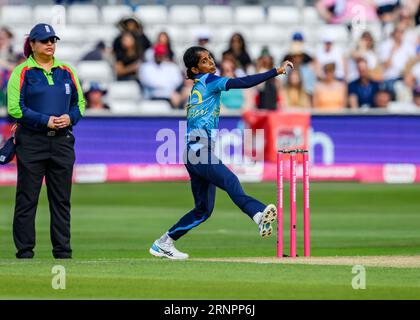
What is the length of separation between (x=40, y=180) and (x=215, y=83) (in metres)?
2.08

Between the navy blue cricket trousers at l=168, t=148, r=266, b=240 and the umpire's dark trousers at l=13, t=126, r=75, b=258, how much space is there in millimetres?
1116

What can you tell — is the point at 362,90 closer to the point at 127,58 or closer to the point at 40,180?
the point at 127,58

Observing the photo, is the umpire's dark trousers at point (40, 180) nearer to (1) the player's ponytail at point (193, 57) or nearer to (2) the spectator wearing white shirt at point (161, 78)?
(1) the player's ponytail at point (193, 57)

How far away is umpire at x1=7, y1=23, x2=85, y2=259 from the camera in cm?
1230

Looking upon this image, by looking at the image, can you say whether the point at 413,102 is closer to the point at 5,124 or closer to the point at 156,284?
the point at 5,124

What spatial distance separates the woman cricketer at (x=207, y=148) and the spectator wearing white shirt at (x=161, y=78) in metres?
12.7

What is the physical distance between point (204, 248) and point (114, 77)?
37.8 feet

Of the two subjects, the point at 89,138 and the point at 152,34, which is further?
the point at 152,34

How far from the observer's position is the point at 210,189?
12.2 meters

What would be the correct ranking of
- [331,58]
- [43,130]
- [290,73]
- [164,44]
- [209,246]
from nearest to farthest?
1. [43,130]
2. [209,246]
3. [164,44]
4. [290,73]
5. [331,58]

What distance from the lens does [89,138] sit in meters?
23.6

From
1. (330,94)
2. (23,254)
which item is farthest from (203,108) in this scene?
(330,94)

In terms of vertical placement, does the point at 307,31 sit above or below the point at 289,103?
above

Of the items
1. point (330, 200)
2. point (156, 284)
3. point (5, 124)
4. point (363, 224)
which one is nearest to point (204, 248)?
point (363, 224)
